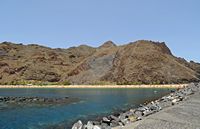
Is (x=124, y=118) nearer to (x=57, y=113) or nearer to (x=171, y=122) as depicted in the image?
(x=171, y=122)

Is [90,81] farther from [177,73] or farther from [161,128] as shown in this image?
[161,128]

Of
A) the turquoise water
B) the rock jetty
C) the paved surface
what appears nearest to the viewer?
the paved surface

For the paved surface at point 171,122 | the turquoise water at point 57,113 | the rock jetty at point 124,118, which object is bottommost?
the turquoise water at point 57,113

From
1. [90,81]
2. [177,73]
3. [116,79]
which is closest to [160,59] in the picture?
[177,73]

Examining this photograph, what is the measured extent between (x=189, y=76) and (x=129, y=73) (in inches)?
1452

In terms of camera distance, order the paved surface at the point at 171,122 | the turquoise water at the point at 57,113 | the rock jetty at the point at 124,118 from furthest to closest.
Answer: the turquoise water at the point at 57,113
the rock jetty at the point at 124,118
the paved surface at the point at 171,122

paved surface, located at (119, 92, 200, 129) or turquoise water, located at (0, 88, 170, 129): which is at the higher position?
paved surface, located at (119, 92, 200, 129)

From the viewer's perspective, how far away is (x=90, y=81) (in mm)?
195125

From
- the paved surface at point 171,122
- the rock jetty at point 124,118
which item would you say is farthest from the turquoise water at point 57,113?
the paved surface at point 171,122

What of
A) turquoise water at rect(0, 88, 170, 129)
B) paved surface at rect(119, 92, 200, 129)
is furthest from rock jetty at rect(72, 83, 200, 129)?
turquoise water at rect(0, 88, 170, 129)

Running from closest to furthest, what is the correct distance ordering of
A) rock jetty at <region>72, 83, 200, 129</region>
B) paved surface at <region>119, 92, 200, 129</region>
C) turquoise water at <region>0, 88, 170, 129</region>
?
paved surface at <region>119, 92, 200, 129</region>
rock jetty at <region>72, 83, 200, 129</region>
turquoise water at <region>0, 88, 170, 129</region>

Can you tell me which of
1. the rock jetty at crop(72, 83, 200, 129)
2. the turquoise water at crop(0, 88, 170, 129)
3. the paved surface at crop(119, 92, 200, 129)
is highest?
the paved surface at crop(119, 92, 200, 129)

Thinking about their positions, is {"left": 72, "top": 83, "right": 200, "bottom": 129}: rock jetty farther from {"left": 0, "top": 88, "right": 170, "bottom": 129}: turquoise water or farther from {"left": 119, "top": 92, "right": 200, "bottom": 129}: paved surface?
{"left": 0, "top": 88, "right": 170, "bottom": 129}: turquoise water

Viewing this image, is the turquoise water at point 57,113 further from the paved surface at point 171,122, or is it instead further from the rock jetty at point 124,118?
the paved surface at point 171,122
